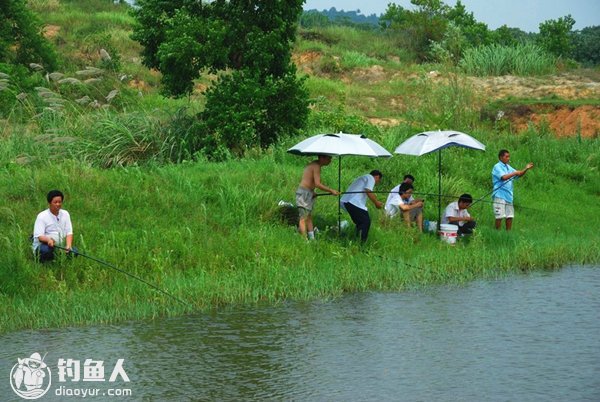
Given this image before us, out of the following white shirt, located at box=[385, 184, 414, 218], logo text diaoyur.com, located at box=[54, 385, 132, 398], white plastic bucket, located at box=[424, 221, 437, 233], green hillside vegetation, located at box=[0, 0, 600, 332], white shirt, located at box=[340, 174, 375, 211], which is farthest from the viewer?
white plastic bucket, located at box=[424, 221, 437, 233]

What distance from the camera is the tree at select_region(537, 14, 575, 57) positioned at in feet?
201

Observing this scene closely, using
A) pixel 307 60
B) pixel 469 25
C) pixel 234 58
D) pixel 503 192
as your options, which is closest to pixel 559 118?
pixel 503 192

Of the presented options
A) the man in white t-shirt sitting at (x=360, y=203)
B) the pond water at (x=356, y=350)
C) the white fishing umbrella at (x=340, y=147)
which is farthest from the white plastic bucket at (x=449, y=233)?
the pond water at (x=356, y=350)

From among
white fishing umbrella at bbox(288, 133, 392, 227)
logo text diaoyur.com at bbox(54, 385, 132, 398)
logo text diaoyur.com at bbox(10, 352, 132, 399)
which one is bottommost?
logo text diaoyur.com at bbox(54, 385, 132, 398)

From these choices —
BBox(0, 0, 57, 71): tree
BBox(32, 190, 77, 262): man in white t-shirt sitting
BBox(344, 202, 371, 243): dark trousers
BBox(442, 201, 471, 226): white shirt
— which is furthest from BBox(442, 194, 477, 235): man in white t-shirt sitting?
BBox(0, 0, 57, 71): tree

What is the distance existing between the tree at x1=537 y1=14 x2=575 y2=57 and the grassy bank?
41.4 meters

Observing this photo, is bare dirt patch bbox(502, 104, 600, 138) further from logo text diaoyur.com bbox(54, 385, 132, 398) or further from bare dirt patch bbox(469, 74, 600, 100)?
logo text diaoyur.com bbox(54, 385, 132, 398)

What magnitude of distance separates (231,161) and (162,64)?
8.74 feet

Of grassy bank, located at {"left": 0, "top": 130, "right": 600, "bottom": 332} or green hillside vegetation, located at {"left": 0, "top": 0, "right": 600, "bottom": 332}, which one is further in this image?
green hillside vegetation, located at {"left": 0, "top": 0, "right": 600, "bottom": 332}

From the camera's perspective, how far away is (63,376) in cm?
1054

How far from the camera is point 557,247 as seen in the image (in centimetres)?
1742

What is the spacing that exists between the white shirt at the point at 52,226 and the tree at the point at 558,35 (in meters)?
49.9

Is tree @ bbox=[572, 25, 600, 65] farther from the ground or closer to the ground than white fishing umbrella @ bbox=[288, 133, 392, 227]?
farther from the ground

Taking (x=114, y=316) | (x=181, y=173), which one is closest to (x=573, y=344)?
(x=114, y=316)
